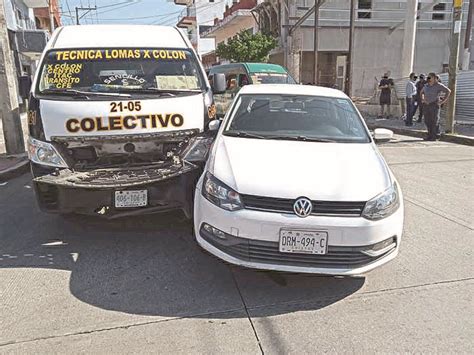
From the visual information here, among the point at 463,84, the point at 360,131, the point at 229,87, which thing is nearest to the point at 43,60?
the point at 360,131

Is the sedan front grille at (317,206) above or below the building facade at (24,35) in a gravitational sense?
below

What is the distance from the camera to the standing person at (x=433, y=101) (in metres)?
11.4

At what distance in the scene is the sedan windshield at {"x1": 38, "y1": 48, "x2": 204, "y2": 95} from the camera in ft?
16.4

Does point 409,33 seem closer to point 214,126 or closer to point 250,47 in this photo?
point 250,47

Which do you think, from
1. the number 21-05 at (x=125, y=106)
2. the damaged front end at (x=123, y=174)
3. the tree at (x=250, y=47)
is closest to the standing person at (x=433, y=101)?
the damaged front end at (x=123, y=174)

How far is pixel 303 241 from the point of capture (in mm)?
3270

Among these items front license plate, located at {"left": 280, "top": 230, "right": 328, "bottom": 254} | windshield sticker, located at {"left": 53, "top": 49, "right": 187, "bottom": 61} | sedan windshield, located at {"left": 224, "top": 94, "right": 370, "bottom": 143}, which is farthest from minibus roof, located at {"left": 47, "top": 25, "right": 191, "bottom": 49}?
front license plate, located at {"left": 280, "top": 230, "right": 328, "bottom": 254}

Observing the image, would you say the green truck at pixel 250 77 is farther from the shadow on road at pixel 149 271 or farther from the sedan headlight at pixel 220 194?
the sedan headlight at pixel 220 194

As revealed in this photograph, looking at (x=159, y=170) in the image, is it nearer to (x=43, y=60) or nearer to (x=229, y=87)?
(x=43, y=60)

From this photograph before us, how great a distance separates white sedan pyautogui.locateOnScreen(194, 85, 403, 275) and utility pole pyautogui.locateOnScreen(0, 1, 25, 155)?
627 centimetres

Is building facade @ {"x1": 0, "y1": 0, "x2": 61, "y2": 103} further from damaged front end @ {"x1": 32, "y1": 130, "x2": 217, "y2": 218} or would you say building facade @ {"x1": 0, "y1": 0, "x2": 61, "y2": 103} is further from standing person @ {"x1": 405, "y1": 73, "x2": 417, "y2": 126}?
standing person @ {"x1": 405, "y1": 73, "x2": 417, "y2": 126}

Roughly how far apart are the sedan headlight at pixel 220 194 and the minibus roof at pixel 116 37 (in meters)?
2.68

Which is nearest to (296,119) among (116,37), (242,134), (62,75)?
(242,134)

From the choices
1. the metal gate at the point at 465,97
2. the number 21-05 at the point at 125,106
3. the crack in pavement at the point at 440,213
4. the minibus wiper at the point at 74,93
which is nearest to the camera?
the number 21-05 at the point at 125,106
